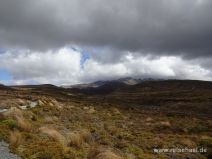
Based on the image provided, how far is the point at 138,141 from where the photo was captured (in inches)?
949

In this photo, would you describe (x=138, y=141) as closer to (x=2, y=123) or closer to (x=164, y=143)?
(x=164, y=143)

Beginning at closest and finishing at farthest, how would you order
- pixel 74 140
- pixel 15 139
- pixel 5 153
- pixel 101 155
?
pixel 101 155 → pixel 5 153 → pixel 15 139 → pixel 74 140

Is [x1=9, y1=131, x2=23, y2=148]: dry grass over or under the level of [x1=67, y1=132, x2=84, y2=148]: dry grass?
over

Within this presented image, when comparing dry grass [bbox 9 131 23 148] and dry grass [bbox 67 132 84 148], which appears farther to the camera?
dry grass [bbox 67 132 84 148]

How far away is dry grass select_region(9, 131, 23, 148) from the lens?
16297mm

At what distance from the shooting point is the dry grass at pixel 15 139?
16297mm

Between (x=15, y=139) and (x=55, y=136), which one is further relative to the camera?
(x=55, y=136)

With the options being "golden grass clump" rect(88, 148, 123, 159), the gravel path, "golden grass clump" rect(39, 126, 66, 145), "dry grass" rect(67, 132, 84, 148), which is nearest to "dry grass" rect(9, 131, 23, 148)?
the gravel path

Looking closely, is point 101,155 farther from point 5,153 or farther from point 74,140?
point 5,153

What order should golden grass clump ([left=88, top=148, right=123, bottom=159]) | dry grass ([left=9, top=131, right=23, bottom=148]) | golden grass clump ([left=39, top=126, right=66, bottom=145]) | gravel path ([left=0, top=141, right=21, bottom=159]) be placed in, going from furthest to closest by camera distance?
golden grass clump ([left=39, top=126, right=66, bottom=145])
dry grass ([left=9, top=131, right=23, bottom=148])
golden grass clump ([left=88, top=148, right=123, bottom=159])
gravel path ([left=0, top=141, right=21, bottom=159])

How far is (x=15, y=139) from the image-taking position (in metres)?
17.0

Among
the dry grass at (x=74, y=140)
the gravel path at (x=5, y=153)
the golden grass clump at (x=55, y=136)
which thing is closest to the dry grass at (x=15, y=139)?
the gravel path at (x=5, y=153)

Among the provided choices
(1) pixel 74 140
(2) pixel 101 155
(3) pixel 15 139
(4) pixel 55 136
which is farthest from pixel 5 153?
(1) pixel 74 140

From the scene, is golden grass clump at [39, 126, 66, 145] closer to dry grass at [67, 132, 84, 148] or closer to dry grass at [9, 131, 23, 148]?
dry grass at [67, 132, 84, 148]
